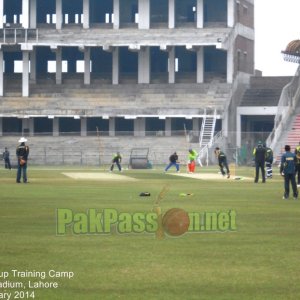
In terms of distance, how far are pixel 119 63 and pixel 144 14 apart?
18.0 feet

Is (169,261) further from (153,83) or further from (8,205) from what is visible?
(153,83)

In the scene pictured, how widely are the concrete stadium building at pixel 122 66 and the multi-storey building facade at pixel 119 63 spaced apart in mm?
89

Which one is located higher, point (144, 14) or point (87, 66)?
point (144, 14)

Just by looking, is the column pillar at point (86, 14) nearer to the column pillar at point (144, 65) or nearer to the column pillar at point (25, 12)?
the column pillar at point (25, 12)

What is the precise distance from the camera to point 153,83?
355ft

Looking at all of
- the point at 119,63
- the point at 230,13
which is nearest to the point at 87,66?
the point at 119,63

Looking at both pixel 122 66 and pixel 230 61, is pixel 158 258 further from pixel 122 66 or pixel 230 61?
pixel 122 66

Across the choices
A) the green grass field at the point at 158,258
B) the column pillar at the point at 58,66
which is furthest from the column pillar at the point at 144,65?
the green grass field at the point at 158,258

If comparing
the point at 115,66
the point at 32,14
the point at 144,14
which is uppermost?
the point at 32,14

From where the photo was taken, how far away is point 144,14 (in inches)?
4316

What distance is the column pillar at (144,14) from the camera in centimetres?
10944

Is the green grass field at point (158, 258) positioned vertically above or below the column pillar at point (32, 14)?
below

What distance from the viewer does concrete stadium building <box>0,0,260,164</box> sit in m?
102

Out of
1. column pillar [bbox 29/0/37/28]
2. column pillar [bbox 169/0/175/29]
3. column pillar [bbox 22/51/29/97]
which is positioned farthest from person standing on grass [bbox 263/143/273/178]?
column pillar [bbox 29/0/37/28]
